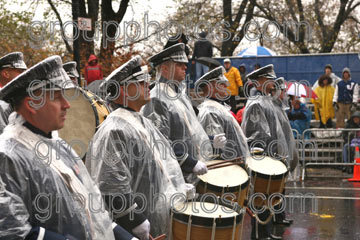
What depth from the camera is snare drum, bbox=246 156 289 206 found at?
678cm

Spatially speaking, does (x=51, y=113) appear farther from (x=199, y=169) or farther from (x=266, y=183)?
(x=266, y=183)

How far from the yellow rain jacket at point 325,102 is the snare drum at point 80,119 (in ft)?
32.6

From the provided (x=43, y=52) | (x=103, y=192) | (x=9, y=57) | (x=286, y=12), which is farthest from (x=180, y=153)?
(x=286, y=12)

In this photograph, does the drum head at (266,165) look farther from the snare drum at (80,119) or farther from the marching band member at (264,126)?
the snare drum at (80,119)

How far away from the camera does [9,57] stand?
5801 millimetres

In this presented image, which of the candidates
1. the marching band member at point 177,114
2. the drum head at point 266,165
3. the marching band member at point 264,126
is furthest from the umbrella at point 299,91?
the marching band member at point 177,114

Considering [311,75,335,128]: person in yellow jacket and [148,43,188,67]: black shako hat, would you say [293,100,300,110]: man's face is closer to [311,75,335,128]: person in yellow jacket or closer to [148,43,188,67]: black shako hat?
[311,75,335,128]: person in yellow jacket

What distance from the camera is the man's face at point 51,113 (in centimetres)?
290

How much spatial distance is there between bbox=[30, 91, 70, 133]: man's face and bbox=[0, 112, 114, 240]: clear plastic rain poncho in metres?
0.07

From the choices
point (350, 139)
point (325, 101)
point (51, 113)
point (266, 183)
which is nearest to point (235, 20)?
point (325, 101)

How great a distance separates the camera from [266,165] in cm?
707

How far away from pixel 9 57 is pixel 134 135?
246 cm

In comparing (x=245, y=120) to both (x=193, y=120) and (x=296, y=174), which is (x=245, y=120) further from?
(x=296, y=174)

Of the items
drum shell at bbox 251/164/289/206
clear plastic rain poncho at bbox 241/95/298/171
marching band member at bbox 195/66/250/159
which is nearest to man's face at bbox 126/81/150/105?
marching band member at bbox 195/66/250/159
